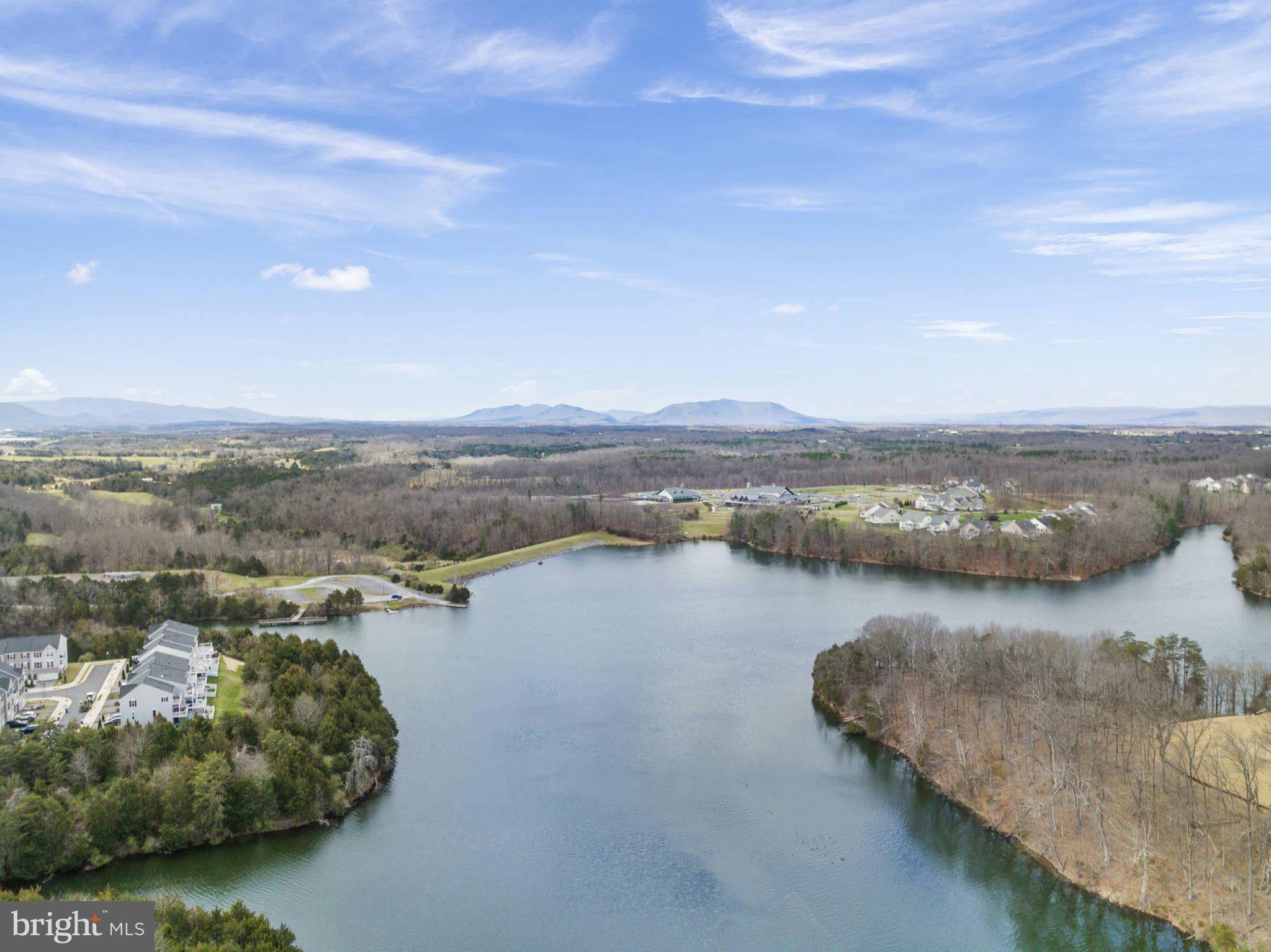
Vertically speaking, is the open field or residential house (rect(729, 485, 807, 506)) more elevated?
the open field

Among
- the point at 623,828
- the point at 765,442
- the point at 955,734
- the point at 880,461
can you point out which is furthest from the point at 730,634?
the point at 765,442

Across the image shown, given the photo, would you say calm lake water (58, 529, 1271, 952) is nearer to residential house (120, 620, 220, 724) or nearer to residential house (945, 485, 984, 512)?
residential house (120, 620, 220, 724)

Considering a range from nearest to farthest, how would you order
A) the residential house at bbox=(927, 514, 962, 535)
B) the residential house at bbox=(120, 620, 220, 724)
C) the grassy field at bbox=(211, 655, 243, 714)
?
the residential house at bbox=(120, 620, 220, 724) → the grassy field at bbox=(211, 655, 243, 714) → the residential house at bbox=(927, 514, 962, 535)

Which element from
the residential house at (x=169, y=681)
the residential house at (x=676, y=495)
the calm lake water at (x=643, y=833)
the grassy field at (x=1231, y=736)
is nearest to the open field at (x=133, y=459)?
the residential house at (x=676, y=495)

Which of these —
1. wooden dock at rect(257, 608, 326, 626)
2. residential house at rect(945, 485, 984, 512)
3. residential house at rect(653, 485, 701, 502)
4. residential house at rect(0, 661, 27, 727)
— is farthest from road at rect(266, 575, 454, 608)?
residential house at rect(945, 485, 984, 512)

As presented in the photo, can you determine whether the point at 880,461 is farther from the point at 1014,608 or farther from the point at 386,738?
the point at 386,738
